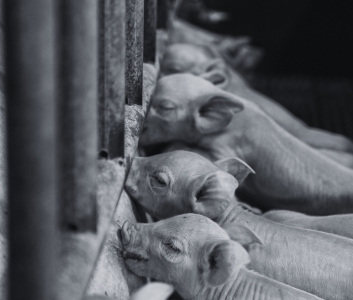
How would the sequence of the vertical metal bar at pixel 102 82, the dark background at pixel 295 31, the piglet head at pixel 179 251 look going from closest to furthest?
the vertical metal bar at pixel 102 82
the piglet head at pixel 179 251
the dark background at pixel 295 31

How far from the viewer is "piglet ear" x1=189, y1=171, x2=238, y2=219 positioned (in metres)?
1.91

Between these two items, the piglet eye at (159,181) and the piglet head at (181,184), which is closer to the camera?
the piglet head at (181,184)

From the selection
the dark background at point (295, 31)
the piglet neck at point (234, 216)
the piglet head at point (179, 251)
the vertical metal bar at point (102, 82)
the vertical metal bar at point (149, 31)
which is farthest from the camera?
the dark background at point (295, 31)

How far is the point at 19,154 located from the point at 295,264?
1156mm

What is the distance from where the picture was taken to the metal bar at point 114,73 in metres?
1.45

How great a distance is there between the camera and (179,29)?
13.9 feet

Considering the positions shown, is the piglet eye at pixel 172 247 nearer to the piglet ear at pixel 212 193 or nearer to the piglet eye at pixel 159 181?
the piglet ear at pixel 212 193

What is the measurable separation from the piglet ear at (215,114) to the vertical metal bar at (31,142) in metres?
1.60

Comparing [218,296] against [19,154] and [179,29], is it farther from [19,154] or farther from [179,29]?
[179,29]

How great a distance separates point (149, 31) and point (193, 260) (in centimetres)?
107

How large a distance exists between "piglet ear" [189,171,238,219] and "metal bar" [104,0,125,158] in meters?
0.45

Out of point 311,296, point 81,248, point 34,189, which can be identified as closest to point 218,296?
point 311,296

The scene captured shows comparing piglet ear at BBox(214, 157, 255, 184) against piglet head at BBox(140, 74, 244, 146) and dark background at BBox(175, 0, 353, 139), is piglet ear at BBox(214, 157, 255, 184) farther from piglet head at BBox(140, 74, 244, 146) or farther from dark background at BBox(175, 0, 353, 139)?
dark background at BBox(175, 0, 353, 139)

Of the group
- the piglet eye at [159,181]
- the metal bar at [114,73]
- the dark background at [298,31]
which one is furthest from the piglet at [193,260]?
the dark background at [298,31]
